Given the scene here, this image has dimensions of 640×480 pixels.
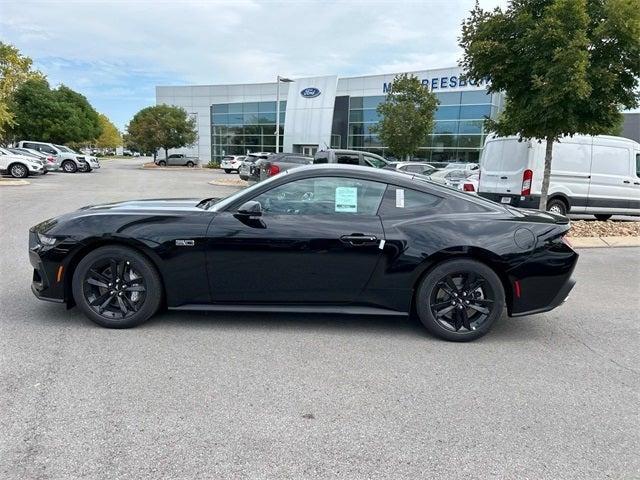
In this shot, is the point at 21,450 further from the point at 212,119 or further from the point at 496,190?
the point at 212,119

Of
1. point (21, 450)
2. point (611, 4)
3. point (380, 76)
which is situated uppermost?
point (380, 76)

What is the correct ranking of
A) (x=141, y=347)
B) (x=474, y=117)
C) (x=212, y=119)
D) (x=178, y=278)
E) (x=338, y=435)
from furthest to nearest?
(x=212, y=119) → (x=474, y=117) → (x=178, y=278) → (x=141, y=347) → (x=338, y=435)

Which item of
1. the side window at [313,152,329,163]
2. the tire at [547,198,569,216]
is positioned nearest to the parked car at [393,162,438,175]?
the side window at [313,152,329,163]

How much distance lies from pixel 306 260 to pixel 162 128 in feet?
152

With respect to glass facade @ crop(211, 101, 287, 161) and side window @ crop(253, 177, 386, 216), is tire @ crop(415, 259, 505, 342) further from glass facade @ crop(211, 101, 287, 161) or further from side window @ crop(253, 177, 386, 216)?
glass facade @ crop(211, 101, 287, 161)

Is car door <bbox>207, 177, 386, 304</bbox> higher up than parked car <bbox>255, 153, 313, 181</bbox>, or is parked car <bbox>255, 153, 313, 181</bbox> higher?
parked car <bbox>255, 153, 313, 181</bbox>

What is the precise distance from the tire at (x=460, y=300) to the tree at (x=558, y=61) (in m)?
5.40

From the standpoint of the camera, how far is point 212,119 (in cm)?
5472

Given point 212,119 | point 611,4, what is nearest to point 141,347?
point 611,4

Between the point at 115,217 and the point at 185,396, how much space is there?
1840 millimetres

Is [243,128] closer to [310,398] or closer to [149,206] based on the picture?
[149,206]

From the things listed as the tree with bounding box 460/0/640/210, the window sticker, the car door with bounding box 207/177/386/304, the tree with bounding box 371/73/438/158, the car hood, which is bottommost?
the car door with bounding box 207/177/386/304

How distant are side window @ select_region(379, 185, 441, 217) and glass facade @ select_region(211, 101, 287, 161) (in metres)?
45.9

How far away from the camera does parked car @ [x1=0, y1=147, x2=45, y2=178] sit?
21.7 metres
